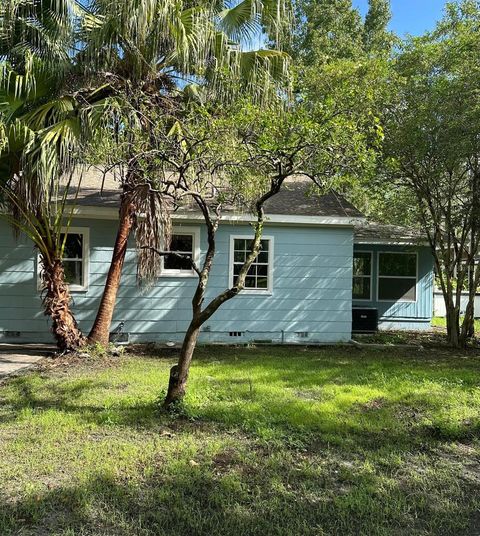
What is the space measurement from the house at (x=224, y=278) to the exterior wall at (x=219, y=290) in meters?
0.02

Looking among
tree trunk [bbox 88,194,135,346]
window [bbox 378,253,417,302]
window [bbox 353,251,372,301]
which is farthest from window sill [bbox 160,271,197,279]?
window [bbox 378,253,417,302]

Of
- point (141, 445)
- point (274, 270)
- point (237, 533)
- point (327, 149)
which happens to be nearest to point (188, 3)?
point (327, 149)

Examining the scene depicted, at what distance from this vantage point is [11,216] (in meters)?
8.80

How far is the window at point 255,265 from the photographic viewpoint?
1105 centimetres

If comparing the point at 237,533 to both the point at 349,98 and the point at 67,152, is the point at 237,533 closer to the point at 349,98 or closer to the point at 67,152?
the point at 349,98

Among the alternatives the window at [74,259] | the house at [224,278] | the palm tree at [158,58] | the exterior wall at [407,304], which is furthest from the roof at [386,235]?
the window at [74,259]

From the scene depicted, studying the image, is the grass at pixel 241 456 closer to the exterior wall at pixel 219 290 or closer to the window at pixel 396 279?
the exterior wall at pixel 219 290

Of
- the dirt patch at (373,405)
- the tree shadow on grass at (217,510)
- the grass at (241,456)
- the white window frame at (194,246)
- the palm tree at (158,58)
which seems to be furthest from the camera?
the white window frame at (194,246)

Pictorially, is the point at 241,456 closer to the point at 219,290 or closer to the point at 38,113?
the point at 38,113

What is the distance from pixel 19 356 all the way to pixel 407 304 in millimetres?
10947

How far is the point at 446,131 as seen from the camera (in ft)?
Result: 30.9

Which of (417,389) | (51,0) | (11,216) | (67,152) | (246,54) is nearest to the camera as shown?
(417,389)

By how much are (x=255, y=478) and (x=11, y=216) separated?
7097 mm

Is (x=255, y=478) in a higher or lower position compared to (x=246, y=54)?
lower
